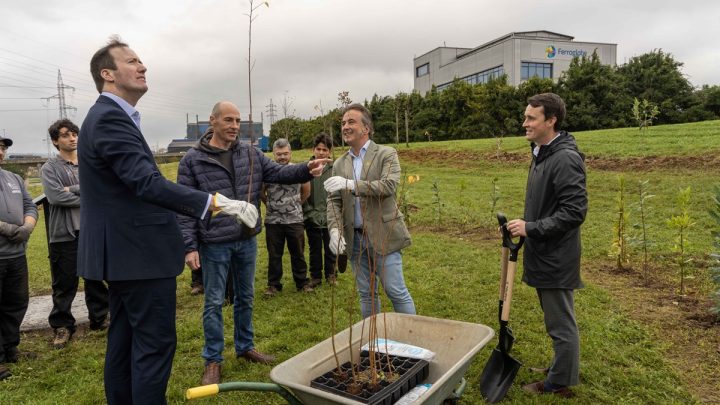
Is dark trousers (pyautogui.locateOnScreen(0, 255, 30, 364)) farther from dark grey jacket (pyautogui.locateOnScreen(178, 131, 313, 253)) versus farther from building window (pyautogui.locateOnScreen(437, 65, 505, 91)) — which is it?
building window (pyautogui.locateOnScreen(437, 65, 505, 91))

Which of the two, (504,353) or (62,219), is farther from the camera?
(62,219)

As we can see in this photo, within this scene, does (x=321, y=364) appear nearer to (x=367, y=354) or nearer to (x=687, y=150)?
(x=367, y=354)

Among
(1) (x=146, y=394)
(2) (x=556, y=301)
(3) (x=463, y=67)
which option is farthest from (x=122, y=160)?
(3) (x=463, y=67)

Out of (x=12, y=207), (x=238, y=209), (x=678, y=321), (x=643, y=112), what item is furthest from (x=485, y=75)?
(x=238, y=209)

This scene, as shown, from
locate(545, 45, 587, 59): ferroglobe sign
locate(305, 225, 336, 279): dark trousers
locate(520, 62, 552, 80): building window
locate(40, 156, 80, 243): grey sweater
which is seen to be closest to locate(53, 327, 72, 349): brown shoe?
locate(40, 156, 80, 243): grey sweater

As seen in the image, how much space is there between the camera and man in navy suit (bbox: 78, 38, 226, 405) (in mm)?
2164

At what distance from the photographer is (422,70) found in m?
61.3

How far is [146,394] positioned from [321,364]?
0.90m

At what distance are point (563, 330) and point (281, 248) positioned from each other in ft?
11.5

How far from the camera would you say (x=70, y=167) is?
425 cm

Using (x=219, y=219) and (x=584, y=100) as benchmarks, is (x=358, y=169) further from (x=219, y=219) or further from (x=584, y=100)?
(x=584, y=100)

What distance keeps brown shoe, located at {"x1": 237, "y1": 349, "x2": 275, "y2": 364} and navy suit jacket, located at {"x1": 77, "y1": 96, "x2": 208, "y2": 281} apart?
1680mm

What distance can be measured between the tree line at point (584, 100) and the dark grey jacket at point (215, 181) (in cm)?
2232

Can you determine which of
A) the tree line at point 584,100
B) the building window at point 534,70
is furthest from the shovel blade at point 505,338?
the building window at point 534,70
